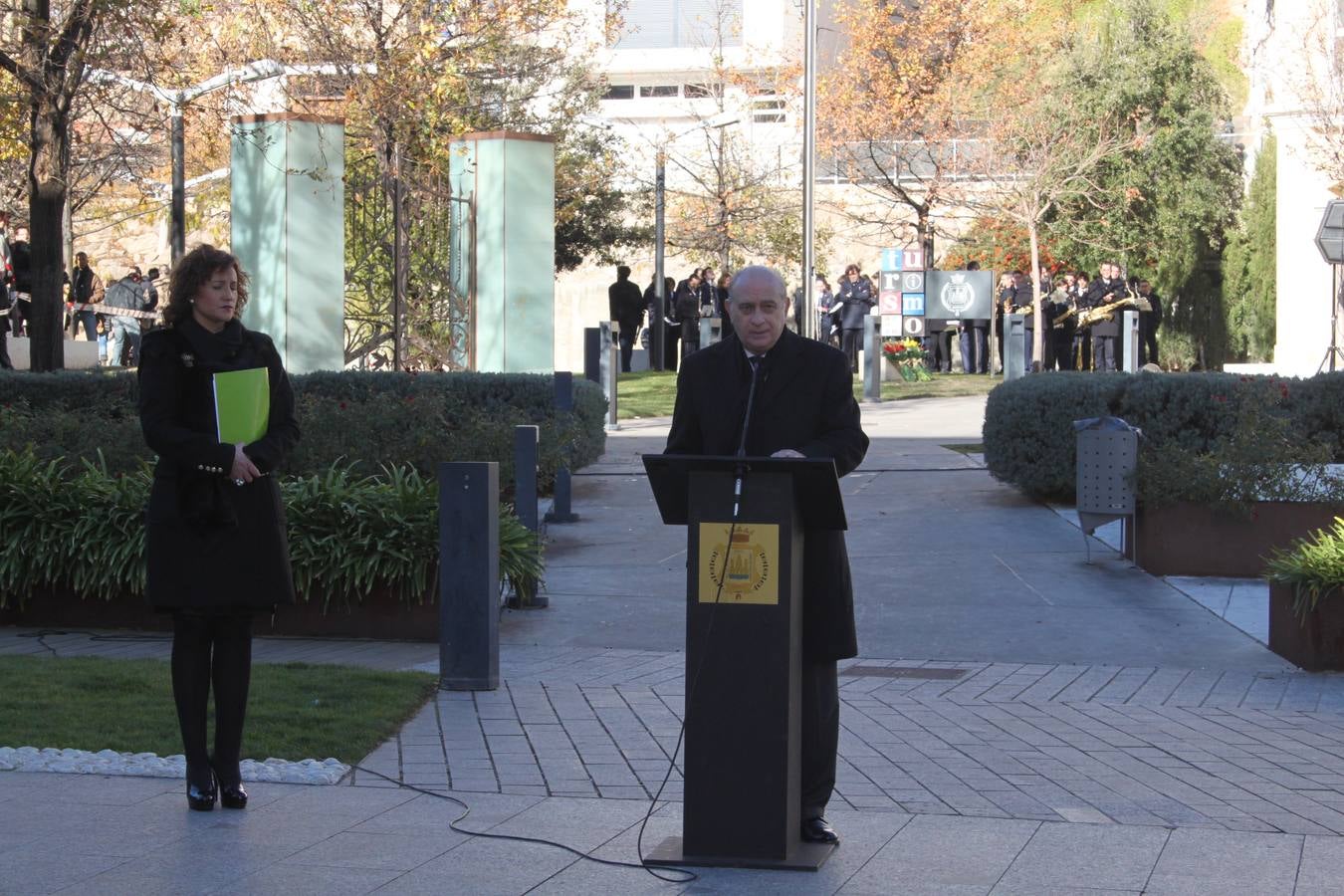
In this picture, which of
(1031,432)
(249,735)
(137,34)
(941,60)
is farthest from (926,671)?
(941,60)

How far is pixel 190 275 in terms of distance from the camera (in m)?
5.78

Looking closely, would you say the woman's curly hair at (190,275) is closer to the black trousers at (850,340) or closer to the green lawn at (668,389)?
the green lawn at (668,389)

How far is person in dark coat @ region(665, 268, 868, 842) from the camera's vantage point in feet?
17.2

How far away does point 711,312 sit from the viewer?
103ft

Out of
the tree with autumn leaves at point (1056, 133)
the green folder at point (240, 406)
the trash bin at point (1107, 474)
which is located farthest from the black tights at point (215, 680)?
the tree with autumn leaves at point (1056, 133)

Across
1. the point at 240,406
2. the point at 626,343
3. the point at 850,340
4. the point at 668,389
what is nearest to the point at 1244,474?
the point at 240,406

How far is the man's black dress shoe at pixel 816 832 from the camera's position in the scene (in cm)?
532

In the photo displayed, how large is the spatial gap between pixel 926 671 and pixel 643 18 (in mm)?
56800

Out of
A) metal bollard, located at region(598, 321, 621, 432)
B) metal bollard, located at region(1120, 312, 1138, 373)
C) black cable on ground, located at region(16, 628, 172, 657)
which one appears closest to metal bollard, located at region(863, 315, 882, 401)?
metal bollard, located at region(1120, 312, 1138, 373)

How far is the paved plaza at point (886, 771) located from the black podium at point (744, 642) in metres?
0.16

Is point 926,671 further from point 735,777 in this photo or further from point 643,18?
point 643,18

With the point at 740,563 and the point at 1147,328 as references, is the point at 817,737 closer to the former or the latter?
the point at 740,563

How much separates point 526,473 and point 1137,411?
5.49 meters

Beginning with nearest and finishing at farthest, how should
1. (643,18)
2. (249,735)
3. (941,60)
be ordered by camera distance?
(249,735)
(941,60)
(643,18)
